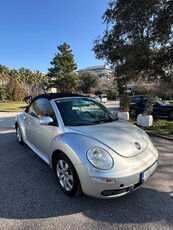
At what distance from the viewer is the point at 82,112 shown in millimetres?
3588

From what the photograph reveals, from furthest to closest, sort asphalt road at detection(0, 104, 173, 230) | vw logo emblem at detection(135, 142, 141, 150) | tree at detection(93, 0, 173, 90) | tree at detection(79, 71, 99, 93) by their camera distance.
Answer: tree at detection(79, 71, 99, 93) < tree at detection(93, 0, 173, 90) < vw logo emblem at detection(135, 142, 141, 150) < asphalt road at detection(0, 104, 173, 230)

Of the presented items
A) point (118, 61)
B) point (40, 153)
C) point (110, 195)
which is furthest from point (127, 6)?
point (110, 195)

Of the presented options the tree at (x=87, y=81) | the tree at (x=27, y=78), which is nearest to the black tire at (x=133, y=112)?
the tree at (x=87, y=81)

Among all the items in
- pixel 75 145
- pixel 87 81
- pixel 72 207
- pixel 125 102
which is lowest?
pixel 72 207

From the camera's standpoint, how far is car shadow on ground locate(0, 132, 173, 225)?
2.34 m

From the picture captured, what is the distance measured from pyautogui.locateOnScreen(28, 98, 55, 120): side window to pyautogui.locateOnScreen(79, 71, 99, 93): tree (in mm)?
40314

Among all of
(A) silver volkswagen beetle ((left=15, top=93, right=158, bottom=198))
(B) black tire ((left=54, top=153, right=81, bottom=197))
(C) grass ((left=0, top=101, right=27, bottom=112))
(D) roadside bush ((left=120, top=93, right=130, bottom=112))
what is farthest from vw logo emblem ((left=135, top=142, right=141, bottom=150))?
(C) grass ((left=0, top=101, right=27, bottom=112))

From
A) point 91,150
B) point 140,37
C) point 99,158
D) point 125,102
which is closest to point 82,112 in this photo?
point 91,150

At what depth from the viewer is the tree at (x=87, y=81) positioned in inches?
1729

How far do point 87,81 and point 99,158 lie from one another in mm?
42694

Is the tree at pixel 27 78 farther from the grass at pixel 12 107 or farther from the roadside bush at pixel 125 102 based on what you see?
the roadside bush at pixel 125 102

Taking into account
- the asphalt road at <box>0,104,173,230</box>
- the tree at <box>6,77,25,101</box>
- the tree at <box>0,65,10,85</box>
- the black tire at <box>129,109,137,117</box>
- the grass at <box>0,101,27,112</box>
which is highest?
the tree at <box>0,65,10,85</box>

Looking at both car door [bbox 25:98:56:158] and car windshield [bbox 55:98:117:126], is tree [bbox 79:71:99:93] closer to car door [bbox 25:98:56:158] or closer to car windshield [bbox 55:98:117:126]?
car door [bbox 25:98:56:158]

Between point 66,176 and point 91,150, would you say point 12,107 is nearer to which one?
point 66,176
